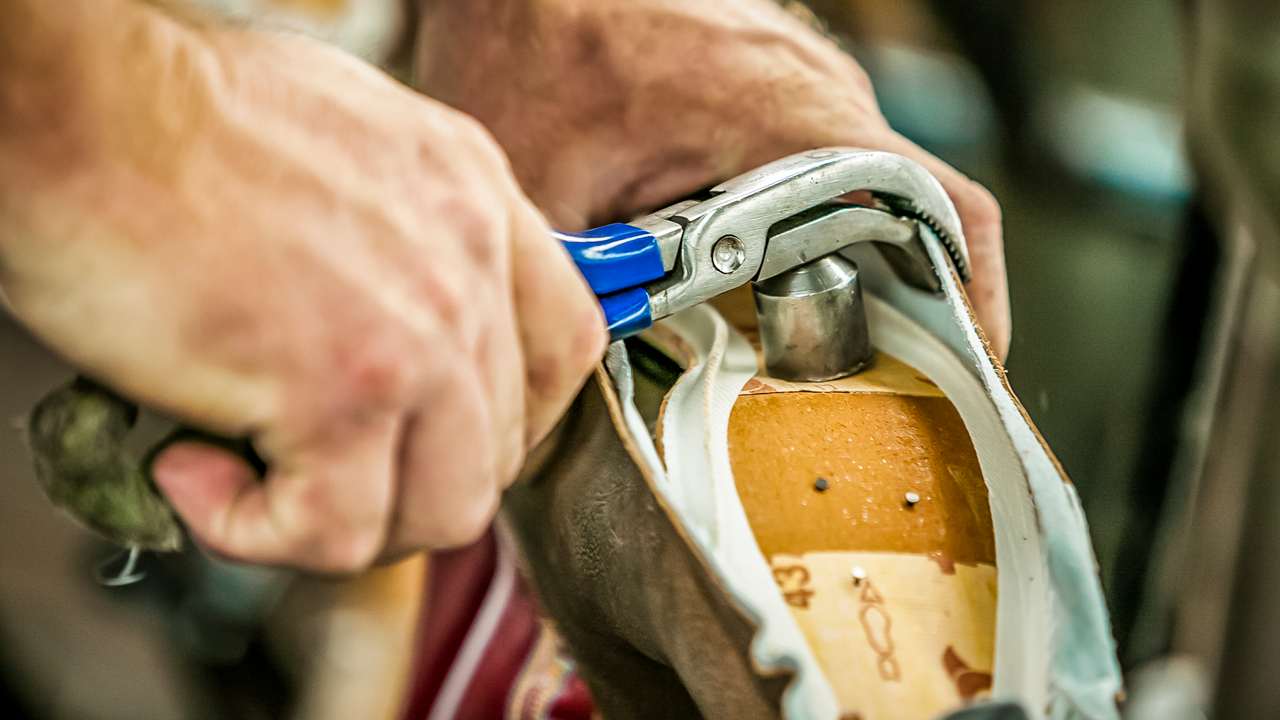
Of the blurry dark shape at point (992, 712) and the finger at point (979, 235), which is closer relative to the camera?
the blurry dark shape at point (992, 712)

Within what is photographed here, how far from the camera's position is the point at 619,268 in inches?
11.8

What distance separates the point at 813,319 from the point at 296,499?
0.73ft

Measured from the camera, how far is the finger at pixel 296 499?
0.21m

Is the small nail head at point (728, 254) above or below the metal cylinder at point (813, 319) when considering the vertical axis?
above

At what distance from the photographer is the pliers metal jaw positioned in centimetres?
30

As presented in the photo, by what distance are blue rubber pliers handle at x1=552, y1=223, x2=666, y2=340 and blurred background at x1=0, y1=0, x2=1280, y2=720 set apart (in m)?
0.36

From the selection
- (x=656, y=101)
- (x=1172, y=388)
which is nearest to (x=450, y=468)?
(x=656, y=101)

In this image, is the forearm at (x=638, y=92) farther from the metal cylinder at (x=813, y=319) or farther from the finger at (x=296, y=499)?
the finger at (x=296, y=499)

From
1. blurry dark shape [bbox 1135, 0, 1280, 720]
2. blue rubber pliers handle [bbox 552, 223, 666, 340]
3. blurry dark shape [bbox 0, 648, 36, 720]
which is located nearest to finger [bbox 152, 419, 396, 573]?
blue rubber pliers handle [bbox 552, 223, 666, 340]

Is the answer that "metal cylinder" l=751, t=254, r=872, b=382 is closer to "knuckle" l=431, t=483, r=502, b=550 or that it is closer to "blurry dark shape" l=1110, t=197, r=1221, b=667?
"knuckle" l=431, t=483, r=502, b=550

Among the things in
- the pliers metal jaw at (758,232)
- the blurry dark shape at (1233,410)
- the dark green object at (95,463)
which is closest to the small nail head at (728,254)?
the pliers metal jaw at (758,232)

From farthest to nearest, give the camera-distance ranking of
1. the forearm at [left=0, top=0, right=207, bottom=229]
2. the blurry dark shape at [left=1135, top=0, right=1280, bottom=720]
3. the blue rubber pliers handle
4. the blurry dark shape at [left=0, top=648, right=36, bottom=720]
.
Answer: the blurry dark shape at [left=1135, top=0, right=1280, bottom=720]
the blurry dark shape at [left=0, top=648, right=36, bottom=720]
the blue rubber pliers handle
the forearm at [left=0, top=0, right=207, bottom=229]

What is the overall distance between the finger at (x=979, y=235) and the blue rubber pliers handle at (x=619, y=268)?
0.17m

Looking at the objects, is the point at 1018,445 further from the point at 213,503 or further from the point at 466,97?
the point at 466,97
